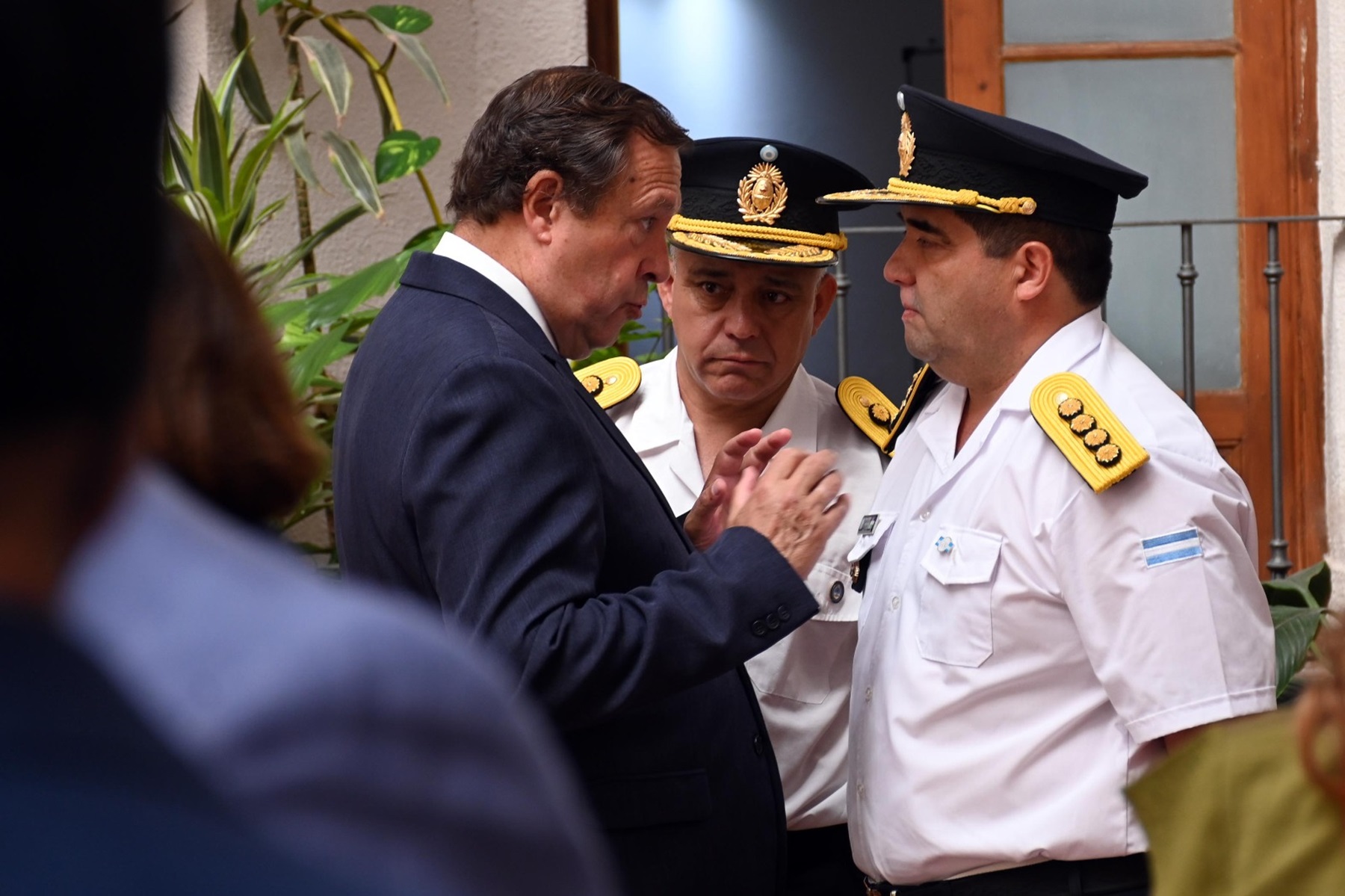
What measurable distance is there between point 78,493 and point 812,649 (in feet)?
5.37

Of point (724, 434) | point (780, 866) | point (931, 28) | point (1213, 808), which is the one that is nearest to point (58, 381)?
point (1213, 808)

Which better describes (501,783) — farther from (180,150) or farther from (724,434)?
(180,150)

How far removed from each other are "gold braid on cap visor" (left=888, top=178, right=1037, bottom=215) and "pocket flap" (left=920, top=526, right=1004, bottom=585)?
400 millimetres

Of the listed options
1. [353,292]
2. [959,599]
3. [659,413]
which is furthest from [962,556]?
[353,292]

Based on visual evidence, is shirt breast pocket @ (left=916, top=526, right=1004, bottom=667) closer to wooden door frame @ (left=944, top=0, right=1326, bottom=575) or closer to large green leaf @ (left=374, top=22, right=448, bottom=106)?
large green leaf @ (left=374, top=22, right=448, bottom=106)

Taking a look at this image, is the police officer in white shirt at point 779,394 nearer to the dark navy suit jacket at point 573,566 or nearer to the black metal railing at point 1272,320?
the dark navy suit jacket at point 573,566

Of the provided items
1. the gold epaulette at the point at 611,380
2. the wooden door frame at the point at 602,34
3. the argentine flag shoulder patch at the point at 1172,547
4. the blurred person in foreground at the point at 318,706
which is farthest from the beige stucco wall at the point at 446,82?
the blurred person in foreground at the point at 318,706

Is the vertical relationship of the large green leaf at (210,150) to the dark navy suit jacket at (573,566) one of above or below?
above

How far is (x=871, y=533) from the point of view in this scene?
189cm

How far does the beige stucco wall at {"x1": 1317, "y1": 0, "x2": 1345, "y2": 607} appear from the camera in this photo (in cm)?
330

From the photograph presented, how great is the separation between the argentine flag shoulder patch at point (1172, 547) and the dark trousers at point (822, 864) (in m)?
0.67

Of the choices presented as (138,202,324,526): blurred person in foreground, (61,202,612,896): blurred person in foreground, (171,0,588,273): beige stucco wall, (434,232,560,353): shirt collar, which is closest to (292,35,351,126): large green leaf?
(171,0,588,273): beige stucco wall

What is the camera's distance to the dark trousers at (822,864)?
1942 mm

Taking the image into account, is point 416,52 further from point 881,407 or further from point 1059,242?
point 1059,242
